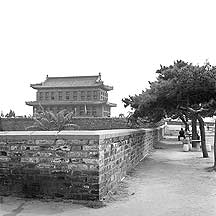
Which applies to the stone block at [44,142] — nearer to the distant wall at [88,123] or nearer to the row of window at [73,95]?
the distant wall at [88,123]

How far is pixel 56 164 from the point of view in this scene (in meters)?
6.00

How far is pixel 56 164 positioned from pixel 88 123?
115ft

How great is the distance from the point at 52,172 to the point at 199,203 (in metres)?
2.73

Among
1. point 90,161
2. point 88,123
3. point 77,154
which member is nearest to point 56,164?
point 77,154

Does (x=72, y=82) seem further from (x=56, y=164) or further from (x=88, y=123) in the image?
(x=56, y=164)

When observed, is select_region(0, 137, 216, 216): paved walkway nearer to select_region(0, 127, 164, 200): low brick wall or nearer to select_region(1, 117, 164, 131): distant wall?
select_region(0, 127, 164, 200): low brick wall

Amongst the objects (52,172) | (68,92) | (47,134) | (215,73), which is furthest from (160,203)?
(68,92)

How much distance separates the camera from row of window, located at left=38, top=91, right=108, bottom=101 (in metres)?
53.5

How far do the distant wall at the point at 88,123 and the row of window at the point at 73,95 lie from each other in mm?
12599

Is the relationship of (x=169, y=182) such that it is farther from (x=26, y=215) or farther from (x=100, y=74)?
(x=100, y=74)

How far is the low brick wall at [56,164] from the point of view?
5.81 m

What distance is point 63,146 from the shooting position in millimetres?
5980

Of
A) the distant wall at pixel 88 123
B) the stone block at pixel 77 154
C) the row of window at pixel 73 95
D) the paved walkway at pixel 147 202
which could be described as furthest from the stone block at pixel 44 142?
the row of window at pixel 73 95

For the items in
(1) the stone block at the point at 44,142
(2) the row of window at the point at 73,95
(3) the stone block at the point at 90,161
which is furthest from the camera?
(2) the row of window at the point at 73,95
